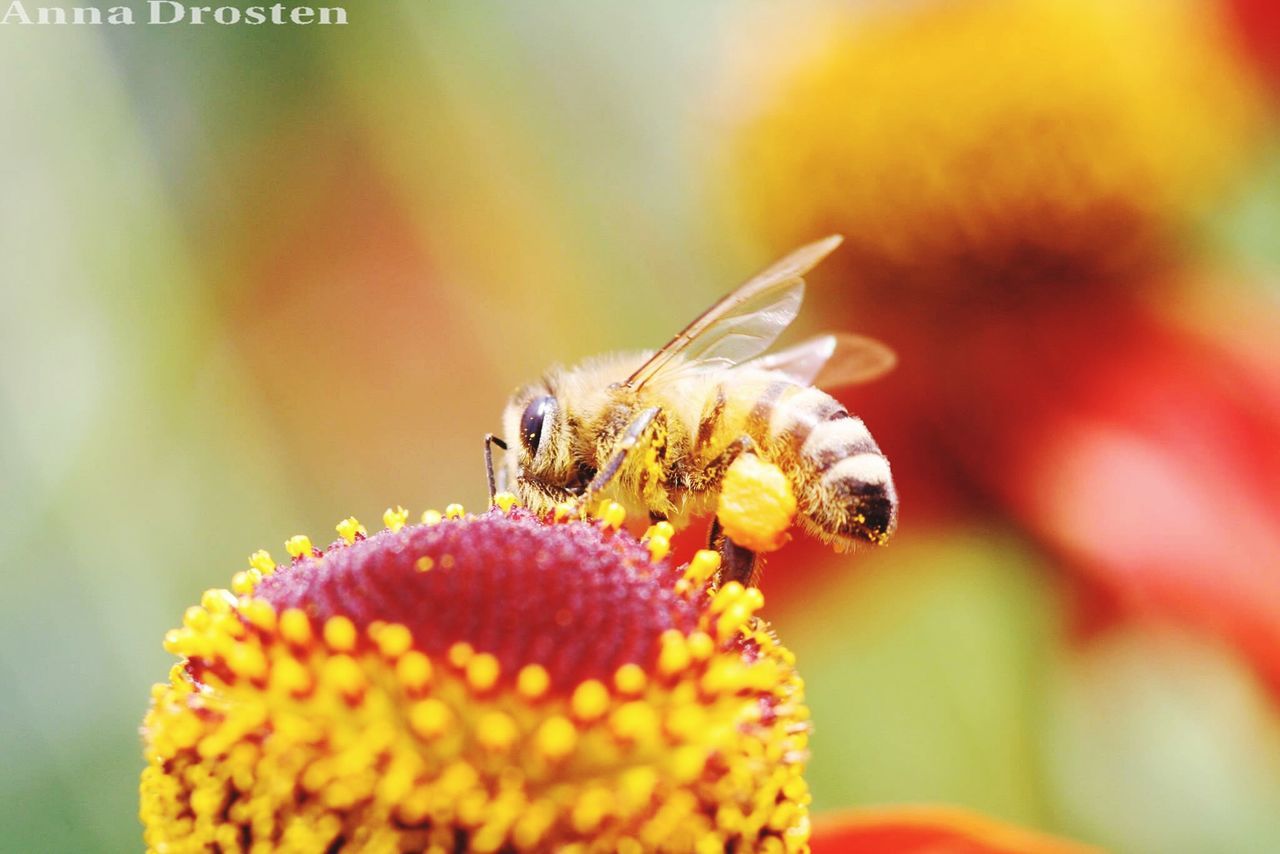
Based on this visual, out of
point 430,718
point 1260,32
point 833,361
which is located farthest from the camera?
point 1260,32

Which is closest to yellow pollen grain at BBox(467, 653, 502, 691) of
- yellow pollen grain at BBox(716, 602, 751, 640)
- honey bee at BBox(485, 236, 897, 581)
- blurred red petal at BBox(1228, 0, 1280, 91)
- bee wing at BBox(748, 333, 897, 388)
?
yellow pollen grain at BBox(716, 602, 751, 640)

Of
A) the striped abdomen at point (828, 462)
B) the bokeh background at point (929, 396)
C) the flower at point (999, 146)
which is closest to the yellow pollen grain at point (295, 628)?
the striped abdomen at point (828, 462)

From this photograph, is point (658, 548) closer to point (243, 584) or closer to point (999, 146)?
point (243, 584)

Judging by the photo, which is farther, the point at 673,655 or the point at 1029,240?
the point at 1029,240

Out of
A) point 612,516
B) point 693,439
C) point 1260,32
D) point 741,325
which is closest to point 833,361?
point 741,325

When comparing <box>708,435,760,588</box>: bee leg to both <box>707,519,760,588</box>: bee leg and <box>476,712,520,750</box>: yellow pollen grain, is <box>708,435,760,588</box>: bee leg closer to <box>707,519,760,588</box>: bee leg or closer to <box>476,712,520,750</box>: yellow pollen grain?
<box>707,519,760,588</box>: bee leg

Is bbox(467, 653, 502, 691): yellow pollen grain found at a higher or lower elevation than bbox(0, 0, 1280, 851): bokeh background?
lower

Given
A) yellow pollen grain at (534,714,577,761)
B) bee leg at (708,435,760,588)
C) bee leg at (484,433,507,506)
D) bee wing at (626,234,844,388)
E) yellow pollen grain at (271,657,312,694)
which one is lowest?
yellow pollen grain at (534,714,577,761)

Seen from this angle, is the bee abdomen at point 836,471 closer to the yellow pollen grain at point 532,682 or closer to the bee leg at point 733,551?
the bee leg at point 733,551

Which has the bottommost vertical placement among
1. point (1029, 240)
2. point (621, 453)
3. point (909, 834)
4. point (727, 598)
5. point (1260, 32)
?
point (909, 834)

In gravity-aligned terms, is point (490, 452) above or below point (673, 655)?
above
